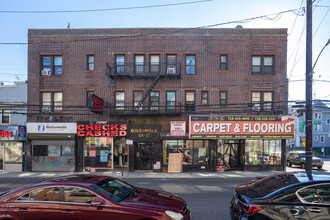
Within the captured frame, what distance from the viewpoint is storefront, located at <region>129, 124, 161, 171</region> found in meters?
16.0

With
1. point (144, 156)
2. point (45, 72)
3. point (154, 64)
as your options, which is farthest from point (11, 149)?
point (154, 64)

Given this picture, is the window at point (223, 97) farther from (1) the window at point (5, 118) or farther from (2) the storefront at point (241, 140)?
(1) the window at point (5, 118)

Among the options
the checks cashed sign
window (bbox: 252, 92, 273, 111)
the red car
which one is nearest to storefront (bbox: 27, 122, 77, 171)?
the checks cashed sign

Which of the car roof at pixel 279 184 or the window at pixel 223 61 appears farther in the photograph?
the window at pixel 223 61

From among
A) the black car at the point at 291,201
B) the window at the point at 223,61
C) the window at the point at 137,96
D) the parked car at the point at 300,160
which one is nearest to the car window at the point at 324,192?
the black car at the point at 291,201

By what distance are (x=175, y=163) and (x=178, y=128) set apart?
2681mm

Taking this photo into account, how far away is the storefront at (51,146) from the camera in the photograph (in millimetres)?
16125

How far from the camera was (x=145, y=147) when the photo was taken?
1669cm

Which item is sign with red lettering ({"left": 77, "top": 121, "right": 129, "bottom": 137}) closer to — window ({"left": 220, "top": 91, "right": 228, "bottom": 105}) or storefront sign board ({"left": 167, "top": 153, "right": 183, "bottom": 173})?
storefront sign board ({"left": 167, "top": 153, "right": 183, "bottom": 173})

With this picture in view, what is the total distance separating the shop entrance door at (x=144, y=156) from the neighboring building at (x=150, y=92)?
0.26 ft

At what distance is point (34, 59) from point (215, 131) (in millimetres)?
15691

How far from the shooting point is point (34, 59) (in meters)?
17.0

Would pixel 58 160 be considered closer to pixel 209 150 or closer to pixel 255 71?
pixel 209 150

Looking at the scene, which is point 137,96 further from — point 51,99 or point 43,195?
point 43,195
